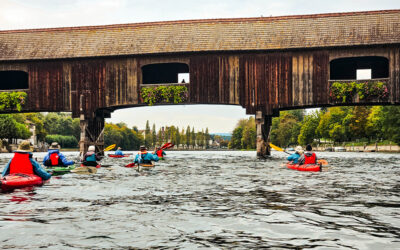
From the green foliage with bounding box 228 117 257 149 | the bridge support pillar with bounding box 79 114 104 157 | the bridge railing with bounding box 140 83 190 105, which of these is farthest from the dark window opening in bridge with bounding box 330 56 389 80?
the green foliage with bounding box 228 117 257 149

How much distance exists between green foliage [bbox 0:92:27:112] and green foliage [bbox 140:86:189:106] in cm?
831

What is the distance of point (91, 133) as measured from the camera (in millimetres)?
30688

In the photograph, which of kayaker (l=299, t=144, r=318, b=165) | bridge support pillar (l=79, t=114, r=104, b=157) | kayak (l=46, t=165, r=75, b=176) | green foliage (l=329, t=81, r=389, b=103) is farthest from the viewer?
bridge support pillar (l=79, t=114, r=104, b=157)

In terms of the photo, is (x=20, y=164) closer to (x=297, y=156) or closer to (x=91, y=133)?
(x=297, y=156)

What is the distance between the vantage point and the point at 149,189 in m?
11.8

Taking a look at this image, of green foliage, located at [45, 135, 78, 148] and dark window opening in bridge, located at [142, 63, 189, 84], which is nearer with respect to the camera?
dark window opening in bridge, located at [142, 63, 189, 84]

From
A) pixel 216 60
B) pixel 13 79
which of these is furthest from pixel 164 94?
pixel 13 79

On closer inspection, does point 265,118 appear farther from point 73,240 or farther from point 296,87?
point 73,240

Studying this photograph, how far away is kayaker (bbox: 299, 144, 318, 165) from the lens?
60.3 feet

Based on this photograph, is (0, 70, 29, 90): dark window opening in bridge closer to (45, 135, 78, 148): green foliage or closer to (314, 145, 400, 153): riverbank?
(314, 145, 400, 153): riverbank

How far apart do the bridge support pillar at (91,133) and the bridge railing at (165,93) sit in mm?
4566

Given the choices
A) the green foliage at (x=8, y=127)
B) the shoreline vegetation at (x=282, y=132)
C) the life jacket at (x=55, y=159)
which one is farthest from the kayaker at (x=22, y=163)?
the green foliage at (x=8, y=127)

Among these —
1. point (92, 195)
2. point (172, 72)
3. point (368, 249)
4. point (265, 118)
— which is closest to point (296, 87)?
point (265, 118)

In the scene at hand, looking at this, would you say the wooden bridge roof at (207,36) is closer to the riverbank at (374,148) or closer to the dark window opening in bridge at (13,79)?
the dark window opening in bridge at (13,79)
